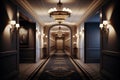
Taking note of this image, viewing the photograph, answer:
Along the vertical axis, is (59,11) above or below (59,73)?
above

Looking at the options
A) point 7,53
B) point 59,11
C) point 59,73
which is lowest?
point 59,73

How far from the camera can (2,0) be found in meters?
6.63

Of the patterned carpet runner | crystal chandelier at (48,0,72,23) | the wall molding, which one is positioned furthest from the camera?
crystal chandelier at (48,0,72,23)

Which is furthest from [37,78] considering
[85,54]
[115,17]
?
[85,54]

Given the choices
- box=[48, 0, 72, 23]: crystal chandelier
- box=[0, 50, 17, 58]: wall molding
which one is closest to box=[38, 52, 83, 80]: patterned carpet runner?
box=[0, 50, 17, 58]: wall molding

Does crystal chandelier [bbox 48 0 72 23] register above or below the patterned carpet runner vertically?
above

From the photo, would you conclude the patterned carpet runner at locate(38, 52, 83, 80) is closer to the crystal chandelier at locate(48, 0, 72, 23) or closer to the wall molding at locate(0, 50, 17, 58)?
the wall molding at locate(0, 50, 17, 58)

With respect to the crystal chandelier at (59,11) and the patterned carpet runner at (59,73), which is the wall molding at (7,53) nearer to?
the patterned carpet runner at (59,73)

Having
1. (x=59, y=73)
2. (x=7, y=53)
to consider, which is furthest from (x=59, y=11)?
(x=7, y=53)

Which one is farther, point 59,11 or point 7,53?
point 59,11

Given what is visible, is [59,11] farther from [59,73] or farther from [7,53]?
[7,53]

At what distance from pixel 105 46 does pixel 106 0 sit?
6.20 feet

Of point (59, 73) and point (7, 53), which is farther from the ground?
point (7, 53)

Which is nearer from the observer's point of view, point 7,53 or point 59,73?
point 7,53
